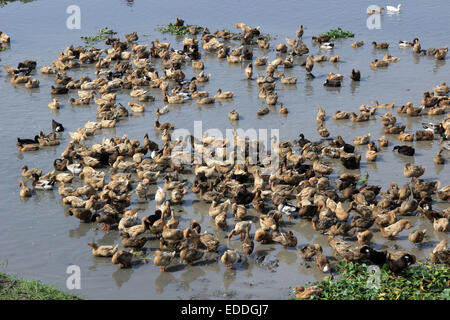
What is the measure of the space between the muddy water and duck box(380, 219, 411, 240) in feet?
0.80

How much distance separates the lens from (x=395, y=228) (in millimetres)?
15820

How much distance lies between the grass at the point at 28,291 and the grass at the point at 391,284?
5.42m

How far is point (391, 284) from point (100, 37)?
2445 centimetres

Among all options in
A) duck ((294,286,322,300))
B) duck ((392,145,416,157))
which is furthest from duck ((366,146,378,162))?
duck ((294,286,322,300))

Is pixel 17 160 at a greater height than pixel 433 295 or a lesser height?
greater

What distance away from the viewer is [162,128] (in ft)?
75.0

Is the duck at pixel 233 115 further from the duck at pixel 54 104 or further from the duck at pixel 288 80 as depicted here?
the duck at pixel 54 104

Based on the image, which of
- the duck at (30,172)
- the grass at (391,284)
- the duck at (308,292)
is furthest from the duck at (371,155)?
the duck at (30,172)

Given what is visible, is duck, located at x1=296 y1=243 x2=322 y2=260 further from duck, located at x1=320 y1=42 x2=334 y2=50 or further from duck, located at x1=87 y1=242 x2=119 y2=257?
duck, located at x1=320 y1=42 x2=334 y2=50

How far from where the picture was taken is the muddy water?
1477 centimetres

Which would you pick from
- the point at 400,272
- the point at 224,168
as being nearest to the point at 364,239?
the point at 400,272

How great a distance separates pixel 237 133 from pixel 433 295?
1070cm

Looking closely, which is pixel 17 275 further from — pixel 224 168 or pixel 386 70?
pixel 386 70

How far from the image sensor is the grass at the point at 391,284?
43.4 feet
